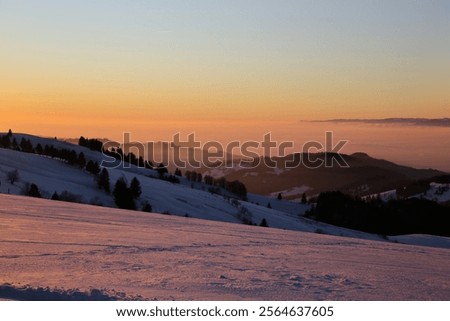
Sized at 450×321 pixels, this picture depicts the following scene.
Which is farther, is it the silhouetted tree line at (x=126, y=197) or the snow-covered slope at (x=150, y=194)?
the snow-covered slope at (x=150, y=194)

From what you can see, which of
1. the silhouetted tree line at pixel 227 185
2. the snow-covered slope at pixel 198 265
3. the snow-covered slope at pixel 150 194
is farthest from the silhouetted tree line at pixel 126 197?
the silhouetted tree line at pixel 227 185

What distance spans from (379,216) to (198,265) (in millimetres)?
138607

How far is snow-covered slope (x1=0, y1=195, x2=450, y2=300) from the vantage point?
8.71 m

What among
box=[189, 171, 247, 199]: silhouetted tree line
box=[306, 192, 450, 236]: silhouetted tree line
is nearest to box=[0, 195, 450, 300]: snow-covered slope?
box=[306, 192, 450, 236]: silhouetted tree line

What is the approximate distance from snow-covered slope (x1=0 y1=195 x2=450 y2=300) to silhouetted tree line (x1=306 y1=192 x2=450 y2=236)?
126739mm

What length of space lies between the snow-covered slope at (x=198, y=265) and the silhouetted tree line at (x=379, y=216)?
416 ft

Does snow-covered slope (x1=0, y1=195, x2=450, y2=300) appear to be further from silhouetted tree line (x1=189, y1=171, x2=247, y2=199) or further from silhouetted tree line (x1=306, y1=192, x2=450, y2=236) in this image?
silhouetted tree line (x1=189, y1=171, x2=247, y2=199)

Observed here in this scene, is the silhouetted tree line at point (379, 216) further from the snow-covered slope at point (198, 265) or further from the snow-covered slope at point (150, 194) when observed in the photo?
the snow-covered slope at point (198, 265)

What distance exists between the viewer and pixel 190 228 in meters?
17.6

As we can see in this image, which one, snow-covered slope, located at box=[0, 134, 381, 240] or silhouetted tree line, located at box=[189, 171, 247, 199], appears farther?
silhouetted tree line, located at box=[189, 171, 247, 199]

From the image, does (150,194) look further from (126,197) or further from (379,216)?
(379,216)

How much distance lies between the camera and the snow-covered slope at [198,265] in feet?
28.6
